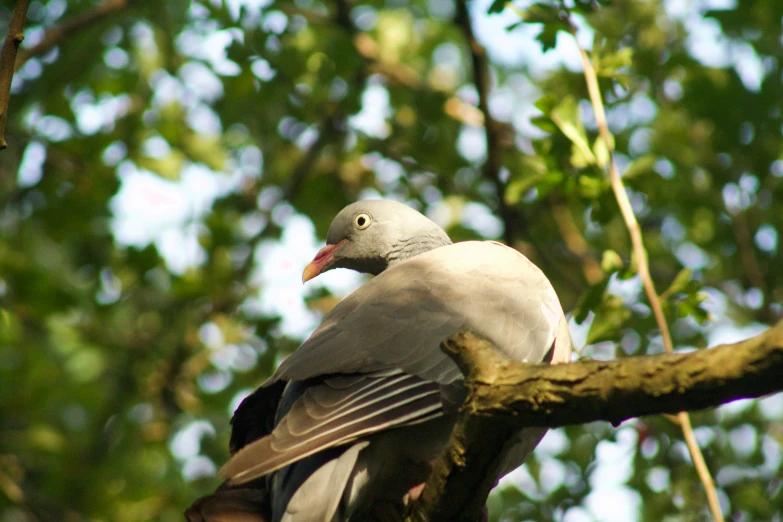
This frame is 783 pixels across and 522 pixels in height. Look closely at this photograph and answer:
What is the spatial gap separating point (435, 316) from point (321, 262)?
166 cm

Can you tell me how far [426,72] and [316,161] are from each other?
1673mm

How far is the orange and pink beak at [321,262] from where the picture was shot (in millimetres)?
4938

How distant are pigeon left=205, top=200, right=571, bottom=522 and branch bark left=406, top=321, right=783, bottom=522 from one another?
0.18m

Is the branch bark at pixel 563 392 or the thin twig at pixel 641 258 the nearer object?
the branch bark at pixel 563 392

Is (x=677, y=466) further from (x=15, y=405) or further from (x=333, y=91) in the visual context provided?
(x=15, y=405)

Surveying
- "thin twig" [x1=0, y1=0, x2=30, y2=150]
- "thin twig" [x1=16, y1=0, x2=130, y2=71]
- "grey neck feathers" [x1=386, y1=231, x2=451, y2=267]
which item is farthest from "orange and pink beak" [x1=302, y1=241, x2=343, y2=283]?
"thin twig" [x1=0, y1=0, x2=30, y2=150]

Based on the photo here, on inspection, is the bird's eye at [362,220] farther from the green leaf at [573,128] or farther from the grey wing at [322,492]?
the grey wing at [322,492]

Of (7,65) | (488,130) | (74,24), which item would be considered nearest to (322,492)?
(7,65)

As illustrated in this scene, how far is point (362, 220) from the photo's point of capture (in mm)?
4902

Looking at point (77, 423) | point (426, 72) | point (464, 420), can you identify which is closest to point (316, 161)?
point (426, 72)

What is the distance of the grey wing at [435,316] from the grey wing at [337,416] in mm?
70

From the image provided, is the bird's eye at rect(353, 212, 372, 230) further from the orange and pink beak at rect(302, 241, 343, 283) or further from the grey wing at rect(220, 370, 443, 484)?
the grey wing at rect(220, 370, 443, 484)

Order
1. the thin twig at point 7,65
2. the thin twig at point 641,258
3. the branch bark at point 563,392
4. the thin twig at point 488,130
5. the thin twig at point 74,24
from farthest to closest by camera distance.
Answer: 1. the thin twig at point 74,24
2. the thin twig at point 488,130
3. the thin twig at point 641,258
4. the thin twig at point 7,65
5. the branch bark at point 563,392

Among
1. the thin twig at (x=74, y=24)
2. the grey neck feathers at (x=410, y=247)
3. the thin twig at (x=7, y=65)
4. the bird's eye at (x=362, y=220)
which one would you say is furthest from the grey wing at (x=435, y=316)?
the thin twig at (x=74, y=24)
